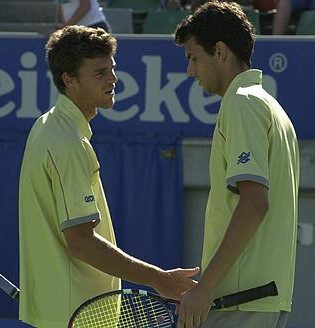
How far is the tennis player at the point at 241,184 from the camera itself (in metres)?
3.21

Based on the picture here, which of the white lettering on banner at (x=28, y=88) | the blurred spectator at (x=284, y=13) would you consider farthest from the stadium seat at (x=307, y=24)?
the white lettering on banner at (x=28, y=88)

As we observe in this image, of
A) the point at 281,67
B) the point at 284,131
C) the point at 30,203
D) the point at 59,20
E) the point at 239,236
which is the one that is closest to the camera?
the point at 239,236

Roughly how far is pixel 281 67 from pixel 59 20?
347 centimetres

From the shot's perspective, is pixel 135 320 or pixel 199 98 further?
pixel 199 98

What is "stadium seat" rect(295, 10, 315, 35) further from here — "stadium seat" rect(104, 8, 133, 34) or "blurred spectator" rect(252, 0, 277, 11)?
"stadium seat" rect(104, 8, 133, 34)

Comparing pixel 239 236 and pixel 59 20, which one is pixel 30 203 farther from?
pixel 59 20

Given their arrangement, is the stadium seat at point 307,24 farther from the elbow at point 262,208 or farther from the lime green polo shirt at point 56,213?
the elbow at point 262,208

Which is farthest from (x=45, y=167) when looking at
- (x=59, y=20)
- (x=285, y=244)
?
(x=59, y=20)

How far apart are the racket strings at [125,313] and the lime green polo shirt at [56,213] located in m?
0.09

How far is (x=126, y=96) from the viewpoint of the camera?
745cm

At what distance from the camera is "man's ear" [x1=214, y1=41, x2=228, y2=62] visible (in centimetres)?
342

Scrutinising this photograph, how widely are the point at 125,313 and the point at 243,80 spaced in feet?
3.12

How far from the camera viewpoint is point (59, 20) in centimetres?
1021

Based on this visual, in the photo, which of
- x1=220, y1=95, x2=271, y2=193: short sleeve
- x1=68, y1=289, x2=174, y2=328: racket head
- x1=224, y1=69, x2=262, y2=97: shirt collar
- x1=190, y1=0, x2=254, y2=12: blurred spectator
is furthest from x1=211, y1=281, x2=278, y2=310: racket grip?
x1=190, y1=0, x2=254, y2=12: blurred spectator
